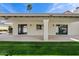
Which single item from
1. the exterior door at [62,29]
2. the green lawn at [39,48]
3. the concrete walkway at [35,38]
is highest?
→ the exterior door at [62,29]

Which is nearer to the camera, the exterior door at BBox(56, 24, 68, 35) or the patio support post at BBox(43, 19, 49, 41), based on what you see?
the patio support post at BBox(43, 19, 49, 41)

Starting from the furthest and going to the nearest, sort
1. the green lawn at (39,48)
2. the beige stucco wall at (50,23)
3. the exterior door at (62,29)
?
1. the exterior door at (62,29)
2. the beige stucco wall at (50,23)
3. the green lawn at (39,48)

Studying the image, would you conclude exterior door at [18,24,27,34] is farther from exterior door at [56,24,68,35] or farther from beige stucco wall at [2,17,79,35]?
exterior door at [56,24,68,35]

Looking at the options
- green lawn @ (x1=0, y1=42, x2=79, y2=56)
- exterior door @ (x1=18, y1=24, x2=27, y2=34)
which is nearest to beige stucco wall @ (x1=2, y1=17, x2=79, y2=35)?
exterior door @ (x1=18, y1=24, x2=27, y2=34)

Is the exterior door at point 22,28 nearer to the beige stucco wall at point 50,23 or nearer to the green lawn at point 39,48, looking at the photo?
the beige stucco wall at point 50,23

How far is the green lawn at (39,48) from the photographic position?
3.98 meters

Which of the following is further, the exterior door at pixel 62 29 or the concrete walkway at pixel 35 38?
the exterior door at pixel 62 29

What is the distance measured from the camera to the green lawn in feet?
13.1

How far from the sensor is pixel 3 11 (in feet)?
13.4

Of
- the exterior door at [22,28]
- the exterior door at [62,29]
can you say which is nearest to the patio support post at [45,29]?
the exterior door at [62,29]

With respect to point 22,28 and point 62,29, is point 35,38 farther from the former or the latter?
point 62,29

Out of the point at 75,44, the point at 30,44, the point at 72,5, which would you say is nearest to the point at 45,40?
the point at 30,44

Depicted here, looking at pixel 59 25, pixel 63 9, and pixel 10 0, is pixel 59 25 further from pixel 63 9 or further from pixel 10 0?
pixel 10 0

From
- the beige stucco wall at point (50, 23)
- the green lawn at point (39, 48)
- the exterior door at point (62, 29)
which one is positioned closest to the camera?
the green lawn at point (39, 48)
